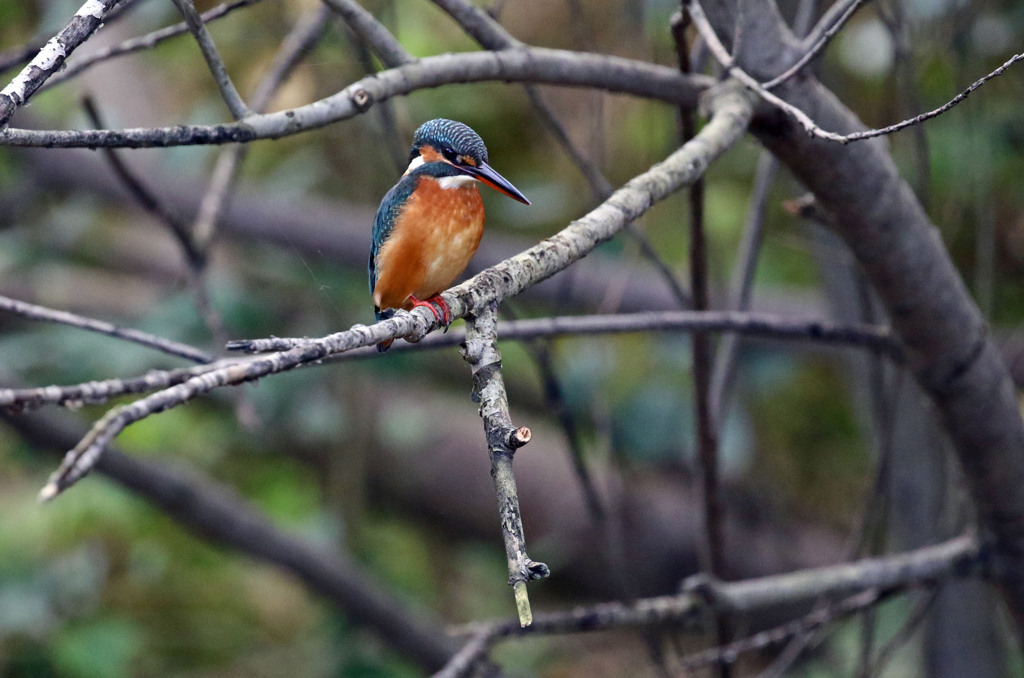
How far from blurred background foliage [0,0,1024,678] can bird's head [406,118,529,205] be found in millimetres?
1149

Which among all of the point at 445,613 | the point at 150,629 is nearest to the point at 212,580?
the point at 150,629

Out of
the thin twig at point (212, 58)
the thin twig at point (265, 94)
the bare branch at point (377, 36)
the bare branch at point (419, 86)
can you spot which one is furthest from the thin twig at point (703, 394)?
the thin twig at point (265, 94)

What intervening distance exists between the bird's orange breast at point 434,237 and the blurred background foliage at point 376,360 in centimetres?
119

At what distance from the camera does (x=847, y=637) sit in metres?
3.80

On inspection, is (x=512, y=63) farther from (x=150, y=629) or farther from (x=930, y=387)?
(x=150, y=629)

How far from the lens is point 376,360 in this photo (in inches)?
118

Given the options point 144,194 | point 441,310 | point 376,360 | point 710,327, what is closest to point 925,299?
point 710,327

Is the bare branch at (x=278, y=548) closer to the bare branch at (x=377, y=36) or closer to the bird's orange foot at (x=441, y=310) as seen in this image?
the bare branch at (x=377, y=36)

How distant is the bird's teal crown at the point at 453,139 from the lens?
3.53 ft

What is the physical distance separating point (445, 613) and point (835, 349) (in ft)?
7.78

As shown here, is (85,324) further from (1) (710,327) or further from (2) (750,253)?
(2) (750,253)

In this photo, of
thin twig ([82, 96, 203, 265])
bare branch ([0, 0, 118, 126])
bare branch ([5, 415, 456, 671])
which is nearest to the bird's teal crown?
bare branch ([0, 0, 118, 126])

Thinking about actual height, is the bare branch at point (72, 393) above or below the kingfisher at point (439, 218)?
below

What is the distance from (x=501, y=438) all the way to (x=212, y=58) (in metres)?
0.59
